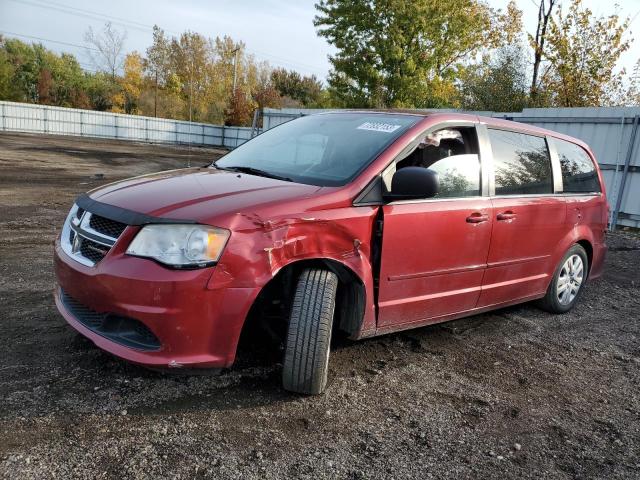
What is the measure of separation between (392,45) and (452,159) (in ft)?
70.4

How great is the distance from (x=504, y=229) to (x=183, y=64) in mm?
49591

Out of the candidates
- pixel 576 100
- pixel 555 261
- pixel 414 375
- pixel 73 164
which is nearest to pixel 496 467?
pixel 414 375

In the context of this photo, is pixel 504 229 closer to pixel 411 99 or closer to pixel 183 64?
pixel 411 99

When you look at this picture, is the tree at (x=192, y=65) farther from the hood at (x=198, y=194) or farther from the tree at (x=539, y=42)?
the hood at (x=198, y=194)

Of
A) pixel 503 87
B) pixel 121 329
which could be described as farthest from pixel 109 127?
pixel 121 329

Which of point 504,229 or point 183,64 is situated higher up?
point 183,64

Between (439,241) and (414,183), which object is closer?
(414,183)

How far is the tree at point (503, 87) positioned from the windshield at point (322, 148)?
1690 centimetres

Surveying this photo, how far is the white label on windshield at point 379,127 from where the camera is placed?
366 cm

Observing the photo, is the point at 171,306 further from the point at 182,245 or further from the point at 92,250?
the point at 92,250

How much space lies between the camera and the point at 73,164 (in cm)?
1698

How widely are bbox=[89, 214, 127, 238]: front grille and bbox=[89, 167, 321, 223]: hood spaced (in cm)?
10

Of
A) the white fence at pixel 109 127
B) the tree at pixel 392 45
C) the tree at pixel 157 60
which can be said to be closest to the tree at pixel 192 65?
the tree at pixel 157 60

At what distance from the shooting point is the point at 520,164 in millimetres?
4387
